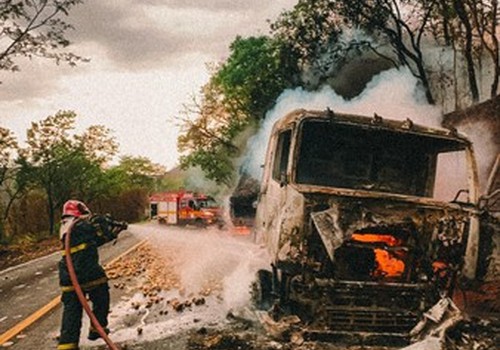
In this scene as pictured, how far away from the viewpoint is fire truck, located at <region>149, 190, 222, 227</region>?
1002 inches

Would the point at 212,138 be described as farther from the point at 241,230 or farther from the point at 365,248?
the point at 365,248

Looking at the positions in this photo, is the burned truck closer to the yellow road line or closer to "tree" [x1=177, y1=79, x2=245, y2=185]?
the yellow road line

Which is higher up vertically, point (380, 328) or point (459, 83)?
point (459, 83)

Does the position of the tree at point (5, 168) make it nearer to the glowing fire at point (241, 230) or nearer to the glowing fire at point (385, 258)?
the glowing fire at point (241, 230)

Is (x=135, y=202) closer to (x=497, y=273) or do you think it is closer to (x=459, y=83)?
(x=459, y=83)

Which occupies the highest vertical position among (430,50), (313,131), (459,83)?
(430,50)

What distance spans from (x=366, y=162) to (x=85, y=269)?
3.68 metres

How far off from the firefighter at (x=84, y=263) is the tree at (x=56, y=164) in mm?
17768

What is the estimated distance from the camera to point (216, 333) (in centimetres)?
581

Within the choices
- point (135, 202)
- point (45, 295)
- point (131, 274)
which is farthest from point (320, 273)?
point (135, 202)

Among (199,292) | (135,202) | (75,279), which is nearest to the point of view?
(75,279)

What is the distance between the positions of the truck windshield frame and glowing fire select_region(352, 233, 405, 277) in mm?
1000

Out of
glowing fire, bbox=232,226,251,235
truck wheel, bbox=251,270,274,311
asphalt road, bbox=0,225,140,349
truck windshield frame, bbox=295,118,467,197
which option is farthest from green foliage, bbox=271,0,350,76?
truck wheel, bbox=251,270,274,311

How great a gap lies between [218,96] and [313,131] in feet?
106
